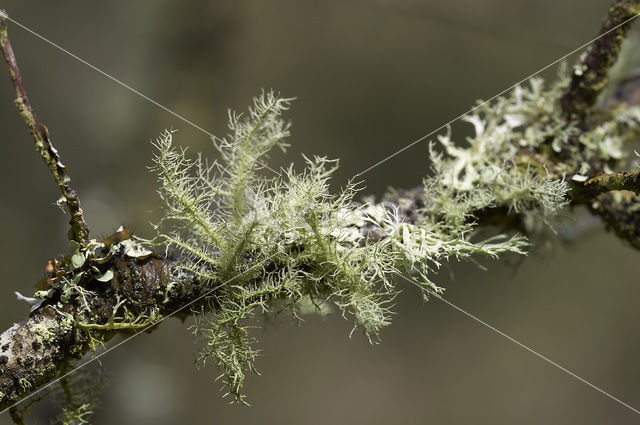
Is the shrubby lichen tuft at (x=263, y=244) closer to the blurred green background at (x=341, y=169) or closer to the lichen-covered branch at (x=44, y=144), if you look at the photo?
the lichen-covered branch at (x=44, y=144)

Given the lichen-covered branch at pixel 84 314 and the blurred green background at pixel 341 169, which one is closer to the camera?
the lichen-covered branch at pixel 84 314

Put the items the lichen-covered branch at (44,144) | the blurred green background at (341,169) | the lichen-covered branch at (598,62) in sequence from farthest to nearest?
the blurred green background at (341,169) < the lichen-covered branch at (598,62) < the lichen-covered branch at (44,144)

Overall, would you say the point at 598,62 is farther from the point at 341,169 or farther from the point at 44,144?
the point at 44,144

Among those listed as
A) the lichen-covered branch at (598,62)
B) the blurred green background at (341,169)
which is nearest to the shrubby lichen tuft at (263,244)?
the lichen-covered branch at (598,62)

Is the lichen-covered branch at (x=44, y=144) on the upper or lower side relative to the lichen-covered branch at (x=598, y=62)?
upper

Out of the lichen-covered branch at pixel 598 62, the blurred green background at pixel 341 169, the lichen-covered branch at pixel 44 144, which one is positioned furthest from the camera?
the blurred green background at pixel 341 169

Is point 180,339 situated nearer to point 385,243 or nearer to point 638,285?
point 385,243

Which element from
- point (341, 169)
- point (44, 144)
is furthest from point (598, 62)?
point (44, 144)
